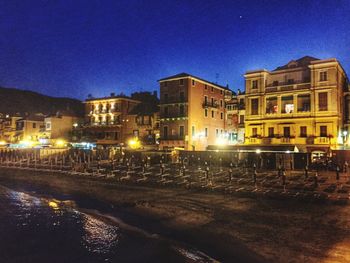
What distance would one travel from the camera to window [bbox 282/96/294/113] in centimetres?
4894

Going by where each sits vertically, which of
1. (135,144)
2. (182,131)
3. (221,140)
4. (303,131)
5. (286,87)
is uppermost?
(286,87)

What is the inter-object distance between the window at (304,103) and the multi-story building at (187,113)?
18.5m

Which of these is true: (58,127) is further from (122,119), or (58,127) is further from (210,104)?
(210,104)

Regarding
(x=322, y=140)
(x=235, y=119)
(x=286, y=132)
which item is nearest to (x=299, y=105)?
(x=286, y=132)

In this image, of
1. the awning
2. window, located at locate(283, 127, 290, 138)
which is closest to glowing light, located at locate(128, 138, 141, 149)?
the awning

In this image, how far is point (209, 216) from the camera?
16.4 m

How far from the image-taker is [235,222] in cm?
1516

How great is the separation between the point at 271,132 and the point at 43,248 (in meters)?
43.3

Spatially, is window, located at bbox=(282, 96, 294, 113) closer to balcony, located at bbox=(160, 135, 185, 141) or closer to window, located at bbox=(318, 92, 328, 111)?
window, located at bbox=(318, 92, 328, 111)

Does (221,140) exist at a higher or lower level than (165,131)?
lower

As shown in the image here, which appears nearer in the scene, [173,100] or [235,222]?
[235,222]

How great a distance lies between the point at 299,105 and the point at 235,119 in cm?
1801

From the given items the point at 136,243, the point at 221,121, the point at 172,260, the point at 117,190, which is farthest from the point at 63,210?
the point at 221,121

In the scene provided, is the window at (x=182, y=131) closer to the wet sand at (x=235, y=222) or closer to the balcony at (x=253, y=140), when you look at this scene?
the balcony at (x=253, y=140)
